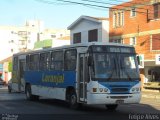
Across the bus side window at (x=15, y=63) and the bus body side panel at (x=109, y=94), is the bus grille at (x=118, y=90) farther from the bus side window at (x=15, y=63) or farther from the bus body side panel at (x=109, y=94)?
the bus side window at (x=15, y=63)

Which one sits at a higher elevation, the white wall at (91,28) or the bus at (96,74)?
the white wall at (91,28)

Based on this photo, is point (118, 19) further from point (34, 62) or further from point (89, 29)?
point (34, 62)

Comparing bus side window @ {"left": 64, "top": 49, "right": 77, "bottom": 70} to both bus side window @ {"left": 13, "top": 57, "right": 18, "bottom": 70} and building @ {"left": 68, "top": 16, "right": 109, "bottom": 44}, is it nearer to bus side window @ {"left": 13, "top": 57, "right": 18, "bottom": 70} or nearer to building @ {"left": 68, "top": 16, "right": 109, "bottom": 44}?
bus side window @ {"left": 13, "top": 57, "right": 18, "bottom": 70}

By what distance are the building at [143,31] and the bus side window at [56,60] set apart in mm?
20245

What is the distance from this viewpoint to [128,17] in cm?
4850

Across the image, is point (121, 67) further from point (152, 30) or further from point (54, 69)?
point (152, 30)

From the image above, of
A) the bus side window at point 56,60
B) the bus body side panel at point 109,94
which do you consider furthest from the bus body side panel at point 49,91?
the bus body side panel at point 109,94

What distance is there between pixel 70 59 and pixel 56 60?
1791 mm

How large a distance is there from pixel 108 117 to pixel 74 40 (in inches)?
1608

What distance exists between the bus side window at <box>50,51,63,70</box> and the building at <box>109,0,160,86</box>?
2024 centimetres

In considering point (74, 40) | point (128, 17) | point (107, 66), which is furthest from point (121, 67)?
point (74, 40)

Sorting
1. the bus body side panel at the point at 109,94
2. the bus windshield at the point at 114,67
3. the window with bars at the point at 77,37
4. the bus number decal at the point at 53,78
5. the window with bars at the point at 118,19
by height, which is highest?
the window with bars at the point at 118,19

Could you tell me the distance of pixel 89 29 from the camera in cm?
5316

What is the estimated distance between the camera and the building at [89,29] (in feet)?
166
